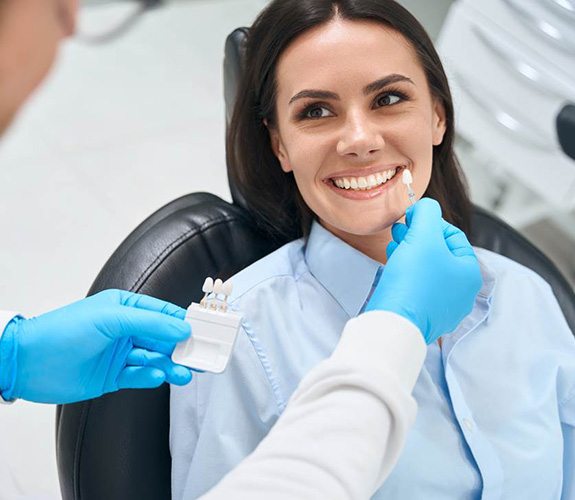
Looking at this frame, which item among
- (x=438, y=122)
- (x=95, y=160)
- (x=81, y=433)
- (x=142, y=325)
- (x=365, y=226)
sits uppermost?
(x=438, y=122)

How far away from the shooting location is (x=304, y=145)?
1409 millimetres

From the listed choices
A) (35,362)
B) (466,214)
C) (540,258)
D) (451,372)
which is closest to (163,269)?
(35,362)

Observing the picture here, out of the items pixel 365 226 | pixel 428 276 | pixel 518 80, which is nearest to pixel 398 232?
pixel 365 226

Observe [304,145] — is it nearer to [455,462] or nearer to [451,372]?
[451,372]

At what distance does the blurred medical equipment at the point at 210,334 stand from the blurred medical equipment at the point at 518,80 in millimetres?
1340

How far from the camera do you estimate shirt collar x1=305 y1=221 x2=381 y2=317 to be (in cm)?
142

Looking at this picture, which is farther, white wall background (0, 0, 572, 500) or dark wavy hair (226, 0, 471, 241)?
white wall background (0, 0, 572, 500)

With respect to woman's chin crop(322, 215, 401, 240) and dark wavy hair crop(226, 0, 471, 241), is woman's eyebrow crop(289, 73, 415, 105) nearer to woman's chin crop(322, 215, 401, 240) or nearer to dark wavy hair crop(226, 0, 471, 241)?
dark wavy hair crop(226, 0, 471, 241)

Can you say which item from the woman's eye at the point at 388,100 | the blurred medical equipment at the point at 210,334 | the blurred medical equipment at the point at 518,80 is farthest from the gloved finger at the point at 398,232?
the blurred medical equipment at the point at 518,80

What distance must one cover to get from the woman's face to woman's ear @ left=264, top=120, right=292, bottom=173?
0.21 feet

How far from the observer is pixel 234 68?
1.56 m

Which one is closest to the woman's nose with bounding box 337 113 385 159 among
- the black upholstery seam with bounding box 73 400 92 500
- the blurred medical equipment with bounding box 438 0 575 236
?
the black upholstery seam with bounding box 73 400 92 500

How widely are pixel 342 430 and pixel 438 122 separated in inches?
31.5

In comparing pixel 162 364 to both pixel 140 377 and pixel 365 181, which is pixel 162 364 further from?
pixel 365 181
